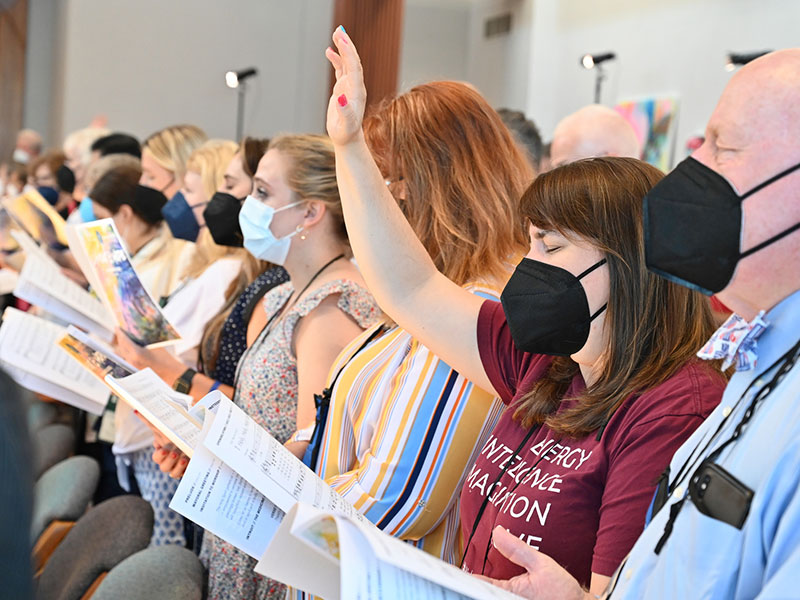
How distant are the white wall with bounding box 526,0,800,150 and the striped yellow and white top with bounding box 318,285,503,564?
5365mm

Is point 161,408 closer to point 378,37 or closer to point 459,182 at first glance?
point 459,182

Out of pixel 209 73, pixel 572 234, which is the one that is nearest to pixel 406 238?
pixel 572 234

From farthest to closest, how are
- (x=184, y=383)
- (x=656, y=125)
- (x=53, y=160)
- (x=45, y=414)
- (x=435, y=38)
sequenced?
1. (x=435, y=38)
2. (x=53, y=160)
3. (x=656, y=125)
4. (x=45, y=414)
5. (x=184, y=383)

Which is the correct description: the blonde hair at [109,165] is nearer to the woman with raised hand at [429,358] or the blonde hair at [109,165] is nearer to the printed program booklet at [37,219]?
the printed program booklet at [37,219]

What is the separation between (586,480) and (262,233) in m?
1.51

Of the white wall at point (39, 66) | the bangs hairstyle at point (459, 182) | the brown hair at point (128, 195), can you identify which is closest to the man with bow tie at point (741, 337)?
the bangs hairstyle at point (459, 182)

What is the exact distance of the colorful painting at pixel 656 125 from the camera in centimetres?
755

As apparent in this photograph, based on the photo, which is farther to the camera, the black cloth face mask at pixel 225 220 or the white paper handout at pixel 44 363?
the black cloth face mask at pixel 225 220

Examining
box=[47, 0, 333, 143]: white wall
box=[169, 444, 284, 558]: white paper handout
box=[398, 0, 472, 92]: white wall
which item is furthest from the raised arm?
box=[398, 0, 472, 92]: white wall

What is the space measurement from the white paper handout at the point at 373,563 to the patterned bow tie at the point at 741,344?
0.38 meters

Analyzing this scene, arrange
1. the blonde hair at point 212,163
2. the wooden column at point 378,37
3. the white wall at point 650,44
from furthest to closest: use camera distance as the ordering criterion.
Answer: the wooden column at point 378,37 → the white wall at point 650,44 → the blonde hair at point 212,163

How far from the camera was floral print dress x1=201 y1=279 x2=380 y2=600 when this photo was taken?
239 cm

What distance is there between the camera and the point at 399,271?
6.23 ft

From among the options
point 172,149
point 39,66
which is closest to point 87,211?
point 172,149
